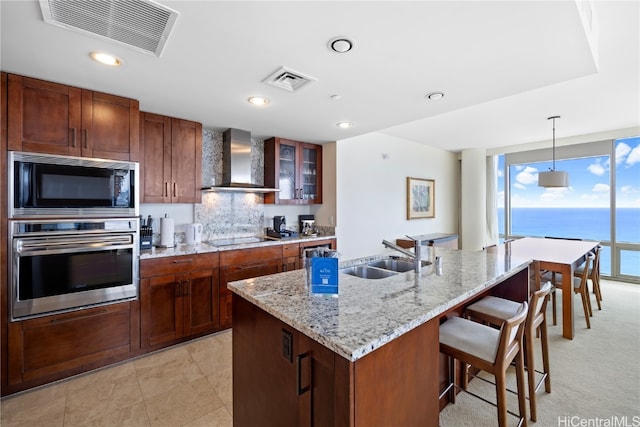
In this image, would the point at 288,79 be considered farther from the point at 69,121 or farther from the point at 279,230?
the point at 279,230

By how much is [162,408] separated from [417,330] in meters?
1.87

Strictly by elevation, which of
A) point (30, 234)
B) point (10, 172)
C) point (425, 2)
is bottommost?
point (30, 234)

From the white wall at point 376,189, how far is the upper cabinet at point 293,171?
39cm

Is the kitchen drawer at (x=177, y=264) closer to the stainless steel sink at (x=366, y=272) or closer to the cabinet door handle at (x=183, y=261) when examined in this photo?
the cabinet door handle at (x=183, y=261)

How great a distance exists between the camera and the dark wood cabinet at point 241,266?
3.05 m

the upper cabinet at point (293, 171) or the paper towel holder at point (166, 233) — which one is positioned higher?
the upper cabinet at point (293, 171)

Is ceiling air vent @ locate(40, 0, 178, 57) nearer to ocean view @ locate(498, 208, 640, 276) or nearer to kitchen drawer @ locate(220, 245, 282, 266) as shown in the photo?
kitchen drawer @ locate(220, 245, 282, 266)

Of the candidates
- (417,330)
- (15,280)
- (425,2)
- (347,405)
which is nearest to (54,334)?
(15,280)

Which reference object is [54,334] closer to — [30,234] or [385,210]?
[30,234]

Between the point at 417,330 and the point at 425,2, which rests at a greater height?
the point at 425,2

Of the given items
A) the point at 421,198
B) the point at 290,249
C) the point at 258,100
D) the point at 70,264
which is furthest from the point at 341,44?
the point at 421,198

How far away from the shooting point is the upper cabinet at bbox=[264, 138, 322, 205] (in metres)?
3.94

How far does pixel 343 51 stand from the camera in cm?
176

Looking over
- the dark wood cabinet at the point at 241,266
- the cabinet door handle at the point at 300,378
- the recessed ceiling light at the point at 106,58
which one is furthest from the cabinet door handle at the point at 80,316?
the cabinet door handle at the point at 300,378
